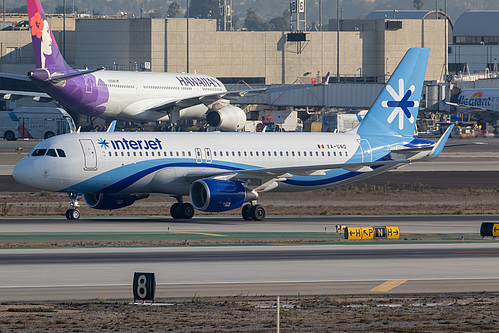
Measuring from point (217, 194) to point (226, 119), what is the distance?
2028 inches

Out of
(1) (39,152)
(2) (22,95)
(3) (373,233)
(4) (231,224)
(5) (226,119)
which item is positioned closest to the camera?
(3) (373,233)

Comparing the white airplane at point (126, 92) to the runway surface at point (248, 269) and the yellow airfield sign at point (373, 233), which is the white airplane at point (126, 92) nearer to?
the runway surface at point (248, 269)

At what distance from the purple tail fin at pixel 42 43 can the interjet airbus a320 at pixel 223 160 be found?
167ft

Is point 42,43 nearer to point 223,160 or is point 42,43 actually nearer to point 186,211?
point 223,160

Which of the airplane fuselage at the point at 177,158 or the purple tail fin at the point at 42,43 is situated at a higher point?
the purple tail fin at the point at 42,43

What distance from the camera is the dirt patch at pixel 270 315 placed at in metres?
20.8

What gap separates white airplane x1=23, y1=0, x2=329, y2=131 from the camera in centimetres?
9512

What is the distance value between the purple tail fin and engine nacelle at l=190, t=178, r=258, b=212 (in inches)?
2131

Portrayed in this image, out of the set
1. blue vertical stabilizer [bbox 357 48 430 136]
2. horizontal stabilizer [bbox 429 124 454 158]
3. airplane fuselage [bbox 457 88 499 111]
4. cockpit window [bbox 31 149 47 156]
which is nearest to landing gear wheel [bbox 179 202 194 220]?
cockpit window [bbox 31 149 47 156]

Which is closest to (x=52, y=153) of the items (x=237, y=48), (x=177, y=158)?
(x=177, y=158)

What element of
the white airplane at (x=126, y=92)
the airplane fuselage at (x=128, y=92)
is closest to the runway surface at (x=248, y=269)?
the white airplane at (x=126, y=92)

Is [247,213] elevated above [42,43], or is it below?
below

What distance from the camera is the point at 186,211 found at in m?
47.0

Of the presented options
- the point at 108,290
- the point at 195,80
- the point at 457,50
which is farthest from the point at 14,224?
the point at 457,50
